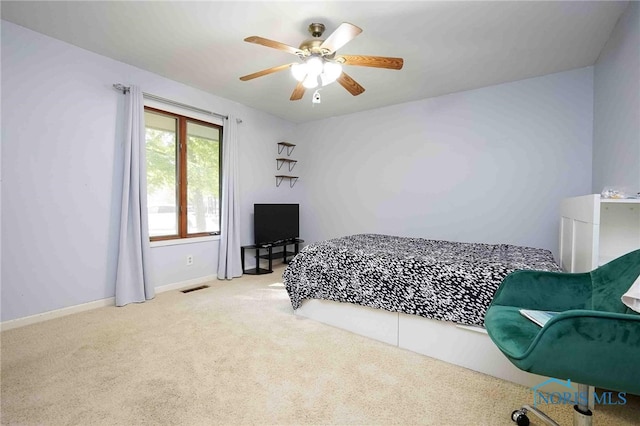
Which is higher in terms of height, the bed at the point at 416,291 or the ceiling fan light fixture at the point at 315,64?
the ceiling fan light fixture at the point at 315,64

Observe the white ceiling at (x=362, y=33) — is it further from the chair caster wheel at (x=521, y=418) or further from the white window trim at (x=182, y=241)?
the chair caster wheel at (x=521, y=418)

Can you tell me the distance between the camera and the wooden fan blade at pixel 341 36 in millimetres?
1831

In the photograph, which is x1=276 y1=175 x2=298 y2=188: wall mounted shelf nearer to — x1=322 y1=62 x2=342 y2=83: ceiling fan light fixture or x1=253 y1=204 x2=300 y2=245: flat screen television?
x1=253 y1=204 x2=300 y2=245: flat screen television

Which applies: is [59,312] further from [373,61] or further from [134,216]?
[373,61]

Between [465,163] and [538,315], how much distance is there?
2.76 m

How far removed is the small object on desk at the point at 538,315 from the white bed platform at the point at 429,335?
54cm

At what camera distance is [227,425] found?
137cm

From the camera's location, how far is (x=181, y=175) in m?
3.66

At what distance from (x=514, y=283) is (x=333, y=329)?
146 centimetres

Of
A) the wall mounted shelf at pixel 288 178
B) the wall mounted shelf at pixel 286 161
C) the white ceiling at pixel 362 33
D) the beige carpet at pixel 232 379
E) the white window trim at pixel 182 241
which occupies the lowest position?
the beige carpet at pixel 232 379

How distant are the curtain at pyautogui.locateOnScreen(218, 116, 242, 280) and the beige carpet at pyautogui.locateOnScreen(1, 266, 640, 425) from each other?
57.3 inches

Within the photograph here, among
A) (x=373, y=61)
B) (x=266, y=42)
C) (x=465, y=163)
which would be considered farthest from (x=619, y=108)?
(x=266, y=42)

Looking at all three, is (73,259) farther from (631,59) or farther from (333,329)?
(631,59)
